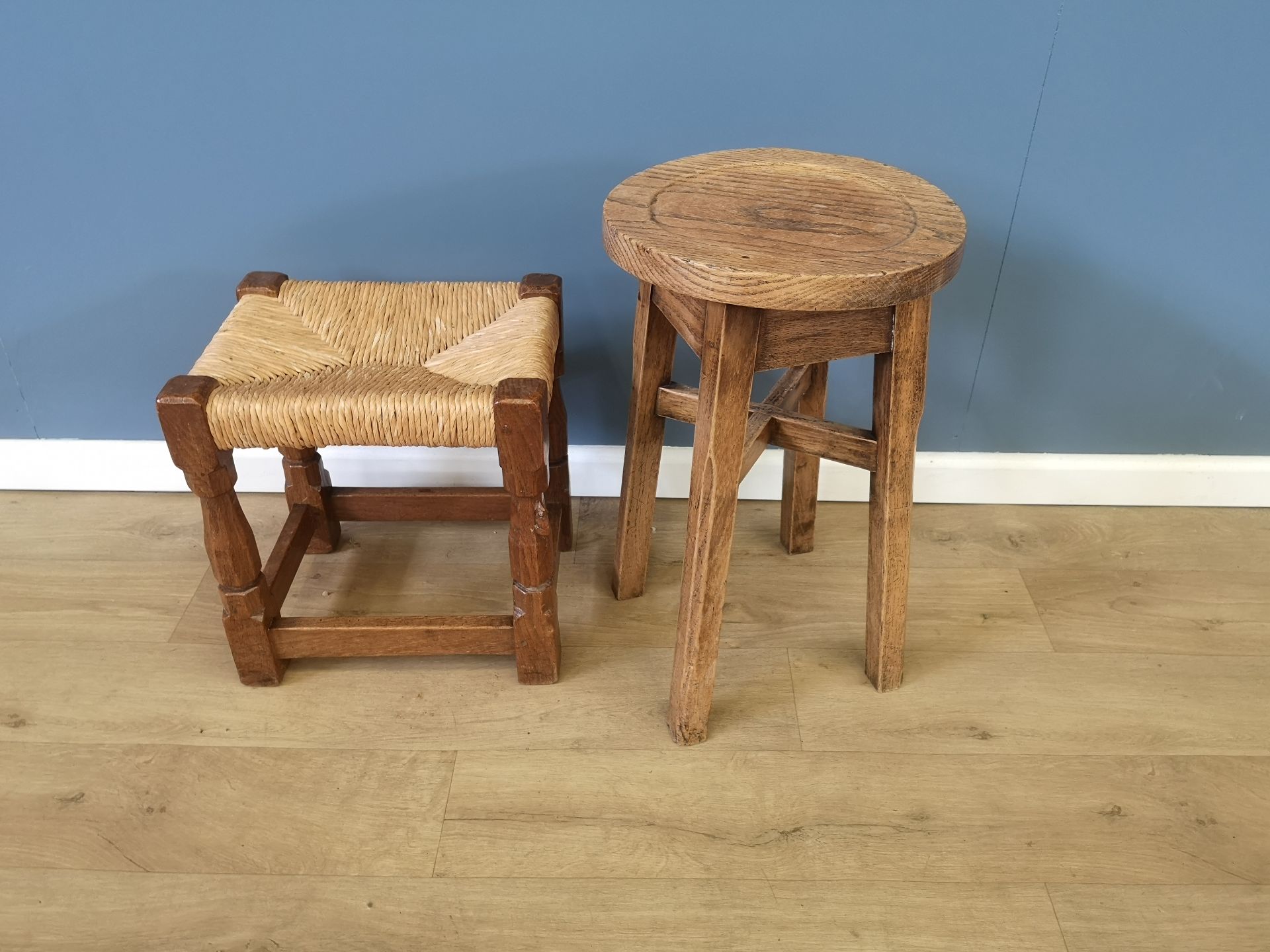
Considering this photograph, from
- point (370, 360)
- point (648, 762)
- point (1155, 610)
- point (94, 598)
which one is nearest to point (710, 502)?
point (648, 762)

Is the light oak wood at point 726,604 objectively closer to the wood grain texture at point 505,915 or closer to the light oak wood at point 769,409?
the light oak wood at point 769,409

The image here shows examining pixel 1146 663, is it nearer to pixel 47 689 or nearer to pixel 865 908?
pixel 865 908

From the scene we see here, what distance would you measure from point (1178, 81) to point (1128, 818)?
979mm

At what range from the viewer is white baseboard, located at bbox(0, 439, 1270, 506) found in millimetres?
1615

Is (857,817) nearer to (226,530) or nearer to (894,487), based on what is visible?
(894,487)

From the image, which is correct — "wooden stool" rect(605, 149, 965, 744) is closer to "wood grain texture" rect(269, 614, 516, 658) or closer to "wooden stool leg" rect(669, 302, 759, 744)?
"wooden stool leg" rect(669, 302, 759, 744)

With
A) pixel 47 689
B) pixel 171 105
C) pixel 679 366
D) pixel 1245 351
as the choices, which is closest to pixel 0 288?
pixel 171 105

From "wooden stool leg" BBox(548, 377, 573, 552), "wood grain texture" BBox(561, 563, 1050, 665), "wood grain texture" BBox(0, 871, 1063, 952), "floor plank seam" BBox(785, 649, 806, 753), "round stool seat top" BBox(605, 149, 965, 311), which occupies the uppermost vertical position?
"round stool seat top" BBox(605, 149, 965, 311)

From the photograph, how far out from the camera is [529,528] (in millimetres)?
1149

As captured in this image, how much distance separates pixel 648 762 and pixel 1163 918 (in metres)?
0.59

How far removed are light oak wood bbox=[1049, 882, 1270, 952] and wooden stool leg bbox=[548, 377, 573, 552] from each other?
0.82 metres

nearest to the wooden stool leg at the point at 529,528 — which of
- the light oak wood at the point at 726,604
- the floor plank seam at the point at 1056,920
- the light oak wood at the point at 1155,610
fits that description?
the light oak wood at the point at 726,604

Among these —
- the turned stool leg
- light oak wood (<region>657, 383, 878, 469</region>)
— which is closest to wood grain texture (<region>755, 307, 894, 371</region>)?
light oak wood (<region>657, 383, 878, 469</region>)

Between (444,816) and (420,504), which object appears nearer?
(444,816)
